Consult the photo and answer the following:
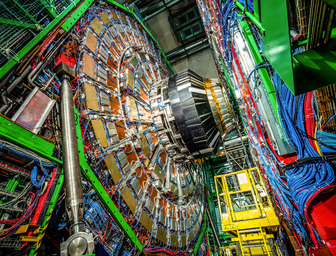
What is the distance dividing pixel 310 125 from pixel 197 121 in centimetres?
210

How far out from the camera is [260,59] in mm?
2502

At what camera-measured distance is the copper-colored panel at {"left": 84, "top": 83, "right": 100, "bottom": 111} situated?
2.78 meters

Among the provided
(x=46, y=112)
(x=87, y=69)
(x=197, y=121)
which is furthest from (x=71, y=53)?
(x=197, y=121)

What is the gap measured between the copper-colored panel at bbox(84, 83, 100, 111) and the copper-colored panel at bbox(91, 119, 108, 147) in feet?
0.80

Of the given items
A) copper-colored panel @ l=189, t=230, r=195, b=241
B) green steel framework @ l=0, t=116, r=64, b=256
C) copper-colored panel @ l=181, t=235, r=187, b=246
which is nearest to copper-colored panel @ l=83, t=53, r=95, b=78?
green steel framework @ l=0, t=116, r=64, b=256

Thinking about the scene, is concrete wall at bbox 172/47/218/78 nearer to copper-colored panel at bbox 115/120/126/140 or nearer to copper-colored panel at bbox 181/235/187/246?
copper-colored panel at bbox 115/120/126/140

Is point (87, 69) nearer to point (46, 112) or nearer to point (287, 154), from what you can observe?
point (46, 112)

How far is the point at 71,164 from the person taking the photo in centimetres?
212

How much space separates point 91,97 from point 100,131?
23.0 inches

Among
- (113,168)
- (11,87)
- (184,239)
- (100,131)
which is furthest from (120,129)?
(184,239)

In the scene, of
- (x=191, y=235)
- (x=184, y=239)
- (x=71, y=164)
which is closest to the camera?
(x=71, y=164)

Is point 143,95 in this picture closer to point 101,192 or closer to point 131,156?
point 131,156

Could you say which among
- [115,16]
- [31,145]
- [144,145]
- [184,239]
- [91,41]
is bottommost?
[184,239]

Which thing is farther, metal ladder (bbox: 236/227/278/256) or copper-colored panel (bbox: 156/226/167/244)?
metal ladder (bbox: 236/227/278/256)
